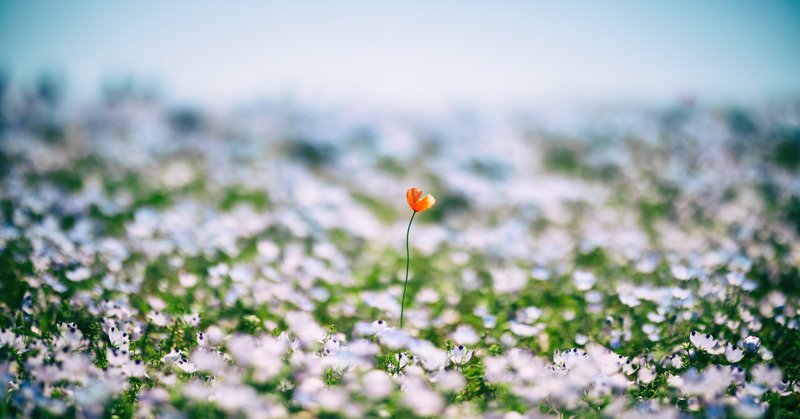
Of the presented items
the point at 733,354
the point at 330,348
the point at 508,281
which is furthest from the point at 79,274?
the point at 733,354

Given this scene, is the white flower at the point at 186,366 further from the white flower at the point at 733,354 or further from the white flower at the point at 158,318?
the white flower at the point at 733,354

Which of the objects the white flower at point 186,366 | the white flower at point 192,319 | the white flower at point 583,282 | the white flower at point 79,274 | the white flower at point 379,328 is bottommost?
the white flower at point 186,366

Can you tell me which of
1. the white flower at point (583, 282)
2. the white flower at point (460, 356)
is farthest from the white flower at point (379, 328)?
the white flower at point (583, 282)

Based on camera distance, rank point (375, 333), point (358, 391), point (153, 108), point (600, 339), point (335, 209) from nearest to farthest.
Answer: point (358, 391) < point (375, 333) < point (600, 339) < point (335, 209) < point (153, 108)

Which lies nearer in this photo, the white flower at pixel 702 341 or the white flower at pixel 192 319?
the white flower at pixel 702 341

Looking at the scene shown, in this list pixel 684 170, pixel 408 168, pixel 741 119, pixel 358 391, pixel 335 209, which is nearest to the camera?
pixel 358 391

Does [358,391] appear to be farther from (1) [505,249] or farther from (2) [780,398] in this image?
(1) [505,249]

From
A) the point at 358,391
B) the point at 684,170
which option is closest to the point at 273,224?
the point at 358,391

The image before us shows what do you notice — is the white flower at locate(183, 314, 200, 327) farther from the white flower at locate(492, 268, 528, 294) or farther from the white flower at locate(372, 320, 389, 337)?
the white flower at locate(492, 268, 528, 294)
